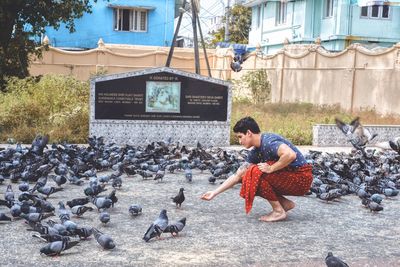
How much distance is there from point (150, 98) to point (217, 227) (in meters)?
6.84

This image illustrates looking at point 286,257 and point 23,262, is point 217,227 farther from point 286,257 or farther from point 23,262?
point 23,262

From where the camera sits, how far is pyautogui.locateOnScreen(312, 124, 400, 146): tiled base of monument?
14.1 meters

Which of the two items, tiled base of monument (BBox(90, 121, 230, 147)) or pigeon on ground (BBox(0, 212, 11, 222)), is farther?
tiled base of monument (BBox(90, 121, 230, 147))

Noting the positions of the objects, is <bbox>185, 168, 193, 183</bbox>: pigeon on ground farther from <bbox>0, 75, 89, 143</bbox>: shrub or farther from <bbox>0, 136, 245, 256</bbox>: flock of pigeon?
<bbox>0, 75, 89, 143</bbox>: shrub

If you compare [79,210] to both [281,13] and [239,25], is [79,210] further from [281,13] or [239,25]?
[239,25]

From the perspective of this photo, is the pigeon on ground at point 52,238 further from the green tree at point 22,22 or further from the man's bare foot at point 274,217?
the green tree at point 22,22

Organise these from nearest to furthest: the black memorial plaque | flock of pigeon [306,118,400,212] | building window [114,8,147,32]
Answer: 1. flock of pigeon [306,118,400,212]
2. the black memorial plaque
3. building window [114,8,147,32]

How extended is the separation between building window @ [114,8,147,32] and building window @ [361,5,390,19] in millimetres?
13342

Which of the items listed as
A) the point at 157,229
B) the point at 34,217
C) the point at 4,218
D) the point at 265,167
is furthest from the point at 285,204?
the point at 4,218

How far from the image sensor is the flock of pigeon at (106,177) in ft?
17.8

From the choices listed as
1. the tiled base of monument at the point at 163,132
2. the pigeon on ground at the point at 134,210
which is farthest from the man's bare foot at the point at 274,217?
the tiled base of monument at the point at 163,132

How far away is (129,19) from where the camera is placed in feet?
122

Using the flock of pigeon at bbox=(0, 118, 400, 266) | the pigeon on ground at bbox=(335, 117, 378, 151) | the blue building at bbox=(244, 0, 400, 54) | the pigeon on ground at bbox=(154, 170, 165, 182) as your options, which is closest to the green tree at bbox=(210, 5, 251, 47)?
the blue building at bbox=(244, 0, 400, 54)

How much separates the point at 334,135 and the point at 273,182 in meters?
8.49
